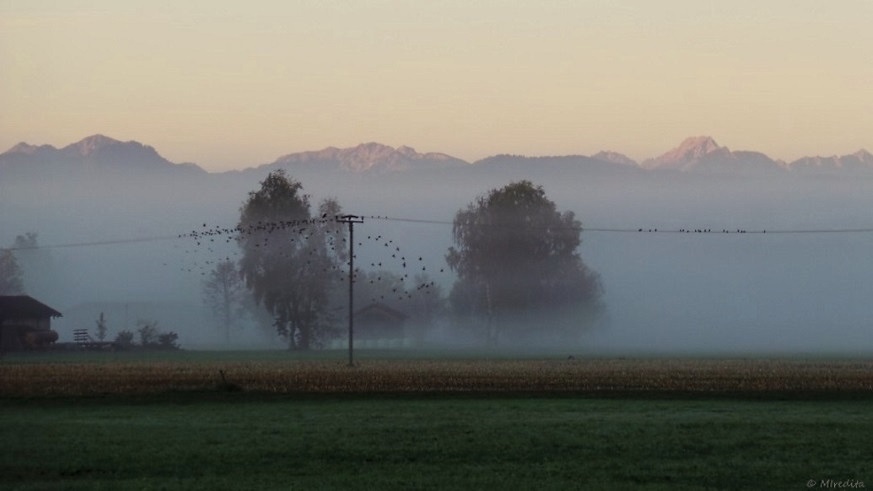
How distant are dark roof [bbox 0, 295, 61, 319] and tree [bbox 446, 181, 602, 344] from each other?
53.5 meters

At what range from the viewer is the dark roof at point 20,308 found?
128 meters

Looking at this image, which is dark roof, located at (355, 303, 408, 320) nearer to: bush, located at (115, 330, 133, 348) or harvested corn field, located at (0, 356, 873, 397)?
bush, located at (115, 330, 133, 348)

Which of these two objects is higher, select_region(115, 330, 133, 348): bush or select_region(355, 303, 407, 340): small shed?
select_region(355, 303, 407, 340): small shed

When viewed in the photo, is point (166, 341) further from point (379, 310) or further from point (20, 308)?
point (379, 310)

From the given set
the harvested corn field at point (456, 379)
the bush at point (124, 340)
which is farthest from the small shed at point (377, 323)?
the harvested corn field at point (456, 379)

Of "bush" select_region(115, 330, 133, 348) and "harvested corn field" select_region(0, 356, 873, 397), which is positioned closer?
"harvested corn field" select_region(0, 356, 873, 397)

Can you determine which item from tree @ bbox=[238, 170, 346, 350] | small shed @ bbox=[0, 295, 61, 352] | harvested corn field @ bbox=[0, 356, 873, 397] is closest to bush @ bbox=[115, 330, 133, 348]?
small shed @ bbox=[0, 295, 61, 352]

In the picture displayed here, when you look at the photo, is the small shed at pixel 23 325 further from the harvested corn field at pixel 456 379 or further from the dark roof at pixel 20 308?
the harvested corn field at pixel 456 379

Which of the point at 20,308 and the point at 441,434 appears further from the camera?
the point at 20,308

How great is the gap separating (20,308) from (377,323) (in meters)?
49.0

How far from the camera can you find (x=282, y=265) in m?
148

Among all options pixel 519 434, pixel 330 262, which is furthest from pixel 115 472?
pixel 330 262

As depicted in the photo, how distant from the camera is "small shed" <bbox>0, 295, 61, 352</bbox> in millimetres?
123688

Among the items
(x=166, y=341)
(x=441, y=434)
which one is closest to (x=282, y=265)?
(x=166, y=341)
